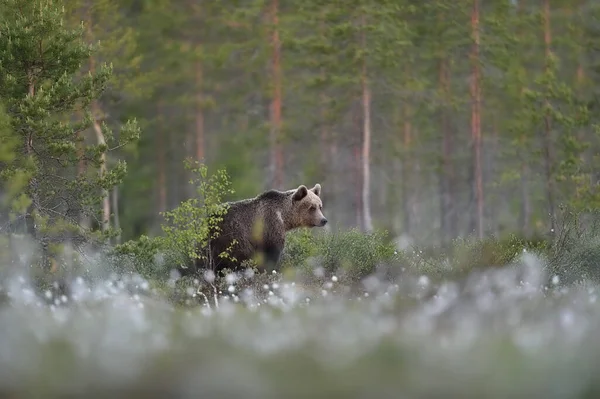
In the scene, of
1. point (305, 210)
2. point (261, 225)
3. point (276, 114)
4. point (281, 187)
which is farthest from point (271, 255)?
point (276, 114)

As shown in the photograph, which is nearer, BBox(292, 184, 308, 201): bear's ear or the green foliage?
the green foliage

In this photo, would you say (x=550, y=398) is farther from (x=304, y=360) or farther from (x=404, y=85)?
(x=404, y=85)

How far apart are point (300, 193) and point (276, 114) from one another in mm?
15439

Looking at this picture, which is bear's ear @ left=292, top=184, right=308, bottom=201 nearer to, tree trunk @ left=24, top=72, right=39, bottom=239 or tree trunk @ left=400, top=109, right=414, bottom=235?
tree trunk @ left=24, top=72, right=39, bottom=239

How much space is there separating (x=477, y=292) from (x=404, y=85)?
77.8ft

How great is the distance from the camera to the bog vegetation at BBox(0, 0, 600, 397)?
7176mm

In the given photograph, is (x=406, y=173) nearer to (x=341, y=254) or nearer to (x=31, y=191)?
(x=341, y=254)

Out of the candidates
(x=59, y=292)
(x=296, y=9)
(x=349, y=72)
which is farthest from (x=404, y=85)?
(x=59, y=292)

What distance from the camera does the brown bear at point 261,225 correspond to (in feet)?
54.6

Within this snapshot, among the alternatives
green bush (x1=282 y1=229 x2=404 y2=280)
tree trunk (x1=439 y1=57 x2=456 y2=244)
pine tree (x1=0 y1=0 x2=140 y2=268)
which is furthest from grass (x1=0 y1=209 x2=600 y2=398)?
tree trunk (x1=439 y1=57 x2=456 y2=244)

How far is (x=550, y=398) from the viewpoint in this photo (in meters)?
6.88

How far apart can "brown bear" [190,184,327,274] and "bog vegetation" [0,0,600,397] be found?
36 centimetres

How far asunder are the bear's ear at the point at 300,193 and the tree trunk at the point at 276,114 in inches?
554

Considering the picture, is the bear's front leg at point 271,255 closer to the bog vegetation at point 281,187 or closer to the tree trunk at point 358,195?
the bog vegetation at point 281,187
